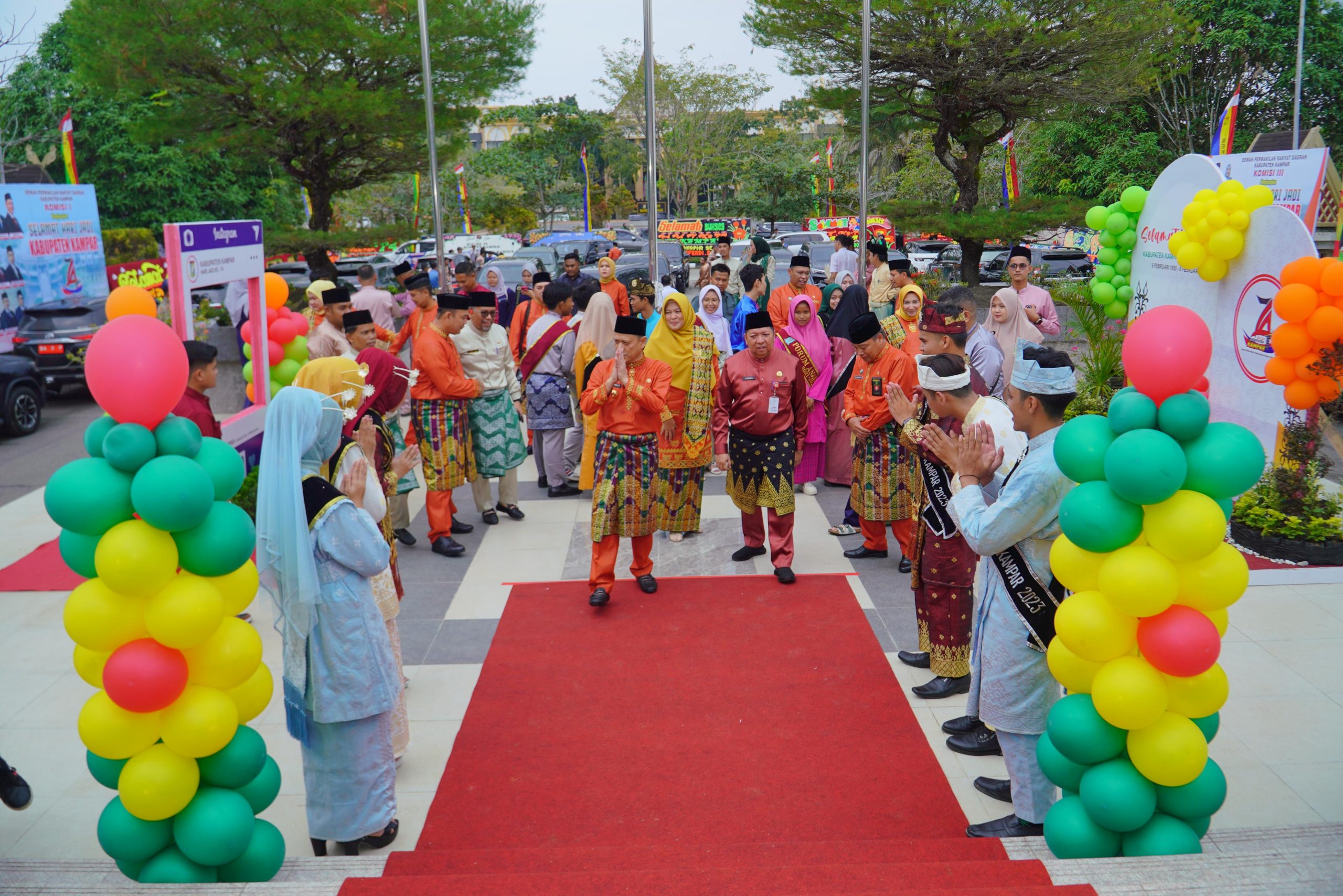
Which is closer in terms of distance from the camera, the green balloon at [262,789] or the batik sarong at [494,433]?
the green balloon at [262,789]

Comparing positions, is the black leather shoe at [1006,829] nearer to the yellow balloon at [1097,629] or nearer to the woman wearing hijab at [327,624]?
the yellow balloon at [1097,629]

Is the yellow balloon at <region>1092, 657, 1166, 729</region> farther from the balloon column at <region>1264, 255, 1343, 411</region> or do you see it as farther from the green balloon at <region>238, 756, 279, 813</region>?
the balloon column at <region>1264, 255, 1343, 411</region>

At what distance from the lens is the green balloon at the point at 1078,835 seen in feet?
10.4

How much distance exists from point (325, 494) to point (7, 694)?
9.59 ft

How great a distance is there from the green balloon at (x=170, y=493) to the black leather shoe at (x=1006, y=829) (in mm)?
3031

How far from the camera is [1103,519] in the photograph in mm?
2982

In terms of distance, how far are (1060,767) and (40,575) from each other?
6.76 metres

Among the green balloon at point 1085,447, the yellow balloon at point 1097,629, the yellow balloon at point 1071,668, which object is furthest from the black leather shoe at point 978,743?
the green balloon at point 1085,447

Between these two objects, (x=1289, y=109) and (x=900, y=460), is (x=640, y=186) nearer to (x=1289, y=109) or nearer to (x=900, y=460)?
(x=1289, y=109)

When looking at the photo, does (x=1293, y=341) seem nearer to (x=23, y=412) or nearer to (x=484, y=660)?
(x=484, y=660)

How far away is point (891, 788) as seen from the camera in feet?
13.9

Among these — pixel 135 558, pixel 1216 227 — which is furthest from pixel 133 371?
pixel 1216 227

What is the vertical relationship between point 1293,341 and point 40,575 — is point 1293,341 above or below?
above

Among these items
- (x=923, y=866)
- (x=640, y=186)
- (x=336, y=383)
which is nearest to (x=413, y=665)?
(x=336, y=383)
